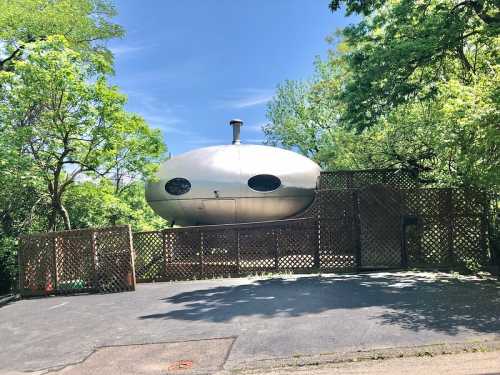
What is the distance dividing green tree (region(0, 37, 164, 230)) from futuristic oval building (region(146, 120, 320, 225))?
4.23 meters

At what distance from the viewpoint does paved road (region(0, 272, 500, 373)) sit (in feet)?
18.7

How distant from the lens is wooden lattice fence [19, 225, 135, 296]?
11484mm

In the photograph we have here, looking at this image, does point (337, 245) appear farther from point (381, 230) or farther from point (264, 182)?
point (264, 182)

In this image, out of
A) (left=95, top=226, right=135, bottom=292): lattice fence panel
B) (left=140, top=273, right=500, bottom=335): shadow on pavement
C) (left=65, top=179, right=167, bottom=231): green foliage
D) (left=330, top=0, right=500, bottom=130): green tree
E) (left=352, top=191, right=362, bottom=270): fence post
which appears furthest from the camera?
(left=65, top=179, right=167, bottom=231): green foliage

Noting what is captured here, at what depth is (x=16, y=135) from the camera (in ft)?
37.4

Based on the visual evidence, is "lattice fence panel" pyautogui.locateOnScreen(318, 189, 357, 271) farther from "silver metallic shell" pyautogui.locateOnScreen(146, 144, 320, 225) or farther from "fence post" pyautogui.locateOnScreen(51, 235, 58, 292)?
"fence post" pyautogui.locateOnScreen(51, 235, 58, 292)

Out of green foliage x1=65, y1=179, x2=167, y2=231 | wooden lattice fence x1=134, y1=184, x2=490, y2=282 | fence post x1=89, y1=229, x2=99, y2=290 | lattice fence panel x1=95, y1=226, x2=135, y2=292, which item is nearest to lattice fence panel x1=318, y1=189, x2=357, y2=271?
wooden lattice fence x1=134, y1=184, x2=490, y2=282

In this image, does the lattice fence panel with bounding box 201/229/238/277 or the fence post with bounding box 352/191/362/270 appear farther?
the lattice fence panel with bounding box 201/229/238/277

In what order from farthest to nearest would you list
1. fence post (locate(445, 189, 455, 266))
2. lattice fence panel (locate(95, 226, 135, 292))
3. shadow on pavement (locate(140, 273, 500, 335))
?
fence post (locate(445, 189, 455, 266)) → lattice fence panel (locate(95, 226, 135, 292)) → shadow on pavement (locate(140, 273, 500, 335))

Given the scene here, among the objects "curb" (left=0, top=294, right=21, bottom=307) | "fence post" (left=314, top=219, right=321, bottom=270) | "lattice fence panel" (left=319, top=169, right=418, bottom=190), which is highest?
"lattice fence panel" (left=319, top=169, right=418, bottom=190)

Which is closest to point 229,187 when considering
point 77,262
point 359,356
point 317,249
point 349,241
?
point 317,249

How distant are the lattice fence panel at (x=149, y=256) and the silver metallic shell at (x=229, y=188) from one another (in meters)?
4.14

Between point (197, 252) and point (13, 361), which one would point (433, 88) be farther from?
point (13, 361)

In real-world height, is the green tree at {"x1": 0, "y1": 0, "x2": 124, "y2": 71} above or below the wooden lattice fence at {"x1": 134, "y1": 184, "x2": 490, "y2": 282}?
above
